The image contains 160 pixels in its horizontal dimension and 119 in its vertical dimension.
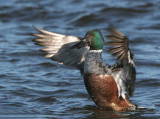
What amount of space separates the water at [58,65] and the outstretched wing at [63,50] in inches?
25.0

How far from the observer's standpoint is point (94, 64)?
601 cm

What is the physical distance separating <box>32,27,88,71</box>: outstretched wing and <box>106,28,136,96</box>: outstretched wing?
73 cm

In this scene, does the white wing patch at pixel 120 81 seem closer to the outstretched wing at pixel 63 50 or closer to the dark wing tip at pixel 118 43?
the dark wing tip at pixel 118 43

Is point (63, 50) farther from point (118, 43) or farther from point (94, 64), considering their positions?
point (118, 43)

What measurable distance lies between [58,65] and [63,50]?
2089 mm

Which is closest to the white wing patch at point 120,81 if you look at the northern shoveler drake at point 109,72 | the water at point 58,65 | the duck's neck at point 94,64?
the northern shoveler drake at point 109,72

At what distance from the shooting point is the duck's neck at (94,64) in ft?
19.7

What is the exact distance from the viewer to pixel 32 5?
1385cm

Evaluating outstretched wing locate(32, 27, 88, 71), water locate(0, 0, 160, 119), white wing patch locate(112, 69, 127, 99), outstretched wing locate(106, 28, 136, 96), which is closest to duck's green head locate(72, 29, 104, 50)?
outstretched wing locate(106, 28, 136, 96)

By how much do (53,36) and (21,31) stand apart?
4840 mm

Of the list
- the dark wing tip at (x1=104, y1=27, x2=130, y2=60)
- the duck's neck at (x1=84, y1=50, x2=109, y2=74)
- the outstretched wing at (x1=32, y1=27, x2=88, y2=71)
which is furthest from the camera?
the outstretched wing at (x1=32, y1=27, x2=88, y2=71)

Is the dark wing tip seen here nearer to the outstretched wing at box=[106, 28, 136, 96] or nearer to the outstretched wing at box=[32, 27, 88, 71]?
the outstretched wing at box=[106, 28, 136, 96]

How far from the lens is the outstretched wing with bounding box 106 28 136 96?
5793 mm

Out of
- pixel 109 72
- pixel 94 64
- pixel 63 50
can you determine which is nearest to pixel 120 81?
pixel 109 72
